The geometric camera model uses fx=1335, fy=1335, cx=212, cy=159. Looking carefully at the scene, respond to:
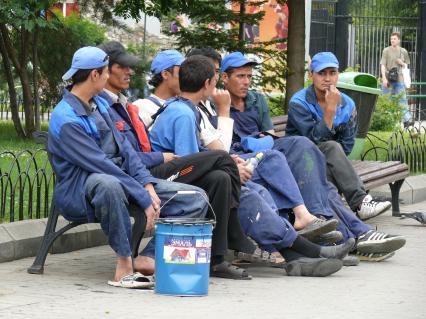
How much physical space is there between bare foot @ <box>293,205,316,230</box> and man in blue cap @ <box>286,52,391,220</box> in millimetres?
1025

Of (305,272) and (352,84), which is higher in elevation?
(352,84)

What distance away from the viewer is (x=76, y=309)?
737 cm

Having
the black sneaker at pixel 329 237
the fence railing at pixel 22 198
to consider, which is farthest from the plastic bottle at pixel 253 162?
the fence railing at pixel 22 198

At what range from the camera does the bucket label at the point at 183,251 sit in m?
7.95

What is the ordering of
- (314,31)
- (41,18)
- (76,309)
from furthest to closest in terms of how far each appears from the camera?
(314,31) → (41,18) → (76,309)

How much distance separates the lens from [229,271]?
881cm

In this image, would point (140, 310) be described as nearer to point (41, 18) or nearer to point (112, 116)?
point (112, 116)

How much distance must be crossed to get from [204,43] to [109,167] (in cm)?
908

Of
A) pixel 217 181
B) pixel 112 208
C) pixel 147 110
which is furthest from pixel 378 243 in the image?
pixel 112 208

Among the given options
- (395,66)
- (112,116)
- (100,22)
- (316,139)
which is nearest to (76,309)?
(112,116)

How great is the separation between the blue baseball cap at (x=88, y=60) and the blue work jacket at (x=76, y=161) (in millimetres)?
180

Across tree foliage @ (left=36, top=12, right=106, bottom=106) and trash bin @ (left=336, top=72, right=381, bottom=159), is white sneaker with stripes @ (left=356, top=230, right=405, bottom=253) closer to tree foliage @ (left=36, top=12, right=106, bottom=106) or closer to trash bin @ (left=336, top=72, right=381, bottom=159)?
trash bin @ (left=336, top=72, right=381, bottom=159)

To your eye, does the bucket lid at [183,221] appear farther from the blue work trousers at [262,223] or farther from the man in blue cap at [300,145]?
the man in blue cap at [300,145]

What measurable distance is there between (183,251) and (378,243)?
2351 millimetres
